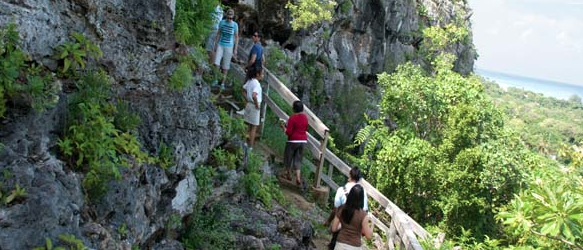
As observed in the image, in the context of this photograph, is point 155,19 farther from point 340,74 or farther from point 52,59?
point 340,74

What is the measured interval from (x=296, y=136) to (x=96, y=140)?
4626 millimetres

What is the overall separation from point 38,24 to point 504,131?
11.5m

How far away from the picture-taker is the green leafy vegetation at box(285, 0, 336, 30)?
54.9ft

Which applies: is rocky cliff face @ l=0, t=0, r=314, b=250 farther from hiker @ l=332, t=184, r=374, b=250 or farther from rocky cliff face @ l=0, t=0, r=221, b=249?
hiker @ l=332, t=184, r=374, b=250

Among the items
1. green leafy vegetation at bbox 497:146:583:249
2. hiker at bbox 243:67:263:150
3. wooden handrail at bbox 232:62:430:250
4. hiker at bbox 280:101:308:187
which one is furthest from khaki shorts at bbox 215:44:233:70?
green leafy vegetation at bbox 497:146:583:249

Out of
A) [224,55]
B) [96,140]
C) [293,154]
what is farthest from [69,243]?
[224,55]

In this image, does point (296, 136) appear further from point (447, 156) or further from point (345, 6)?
point (345, 6)

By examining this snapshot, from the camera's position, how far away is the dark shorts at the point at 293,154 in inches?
338

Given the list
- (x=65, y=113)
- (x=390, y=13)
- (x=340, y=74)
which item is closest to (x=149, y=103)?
(x=65, y=113)

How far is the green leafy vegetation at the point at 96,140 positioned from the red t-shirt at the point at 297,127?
380 centimetres

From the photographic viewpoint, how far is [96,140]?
13.9 ft

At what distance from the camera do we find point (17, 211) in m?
3.19

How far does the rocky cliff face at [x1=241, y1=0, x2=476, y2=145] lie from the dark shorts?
7954 millimetres

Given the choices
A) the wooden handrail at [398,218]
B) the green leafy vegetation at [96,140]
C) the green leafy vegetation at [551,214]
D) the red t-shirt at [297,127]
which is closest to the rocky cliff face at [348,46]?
the wooden handrail at [398,218]
